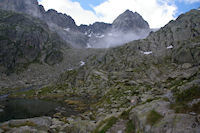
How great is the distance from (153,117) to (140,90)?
43.6 meters

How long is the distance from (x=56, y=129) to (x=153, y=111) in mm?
21046

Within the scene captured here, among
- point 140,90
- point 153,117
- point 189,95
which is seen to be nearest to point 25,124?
point 153,117

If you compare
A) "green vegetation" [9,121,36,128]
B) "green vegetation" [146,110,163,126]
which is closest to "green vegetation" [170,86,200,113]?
"green vegetation" [146,110,163,126]

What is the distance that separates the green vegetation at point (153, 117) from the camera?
545 inches

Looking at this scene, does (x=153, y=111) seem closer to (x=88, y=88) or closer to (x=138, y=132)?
(x=138, y=132)

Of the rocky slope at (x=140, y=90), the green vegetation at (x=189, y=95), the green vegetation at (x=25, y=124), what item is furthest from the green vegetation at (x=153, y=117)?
the green vegetation at (x=25, y=124)

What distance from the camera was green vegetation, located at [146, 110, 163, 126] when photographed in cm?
1384

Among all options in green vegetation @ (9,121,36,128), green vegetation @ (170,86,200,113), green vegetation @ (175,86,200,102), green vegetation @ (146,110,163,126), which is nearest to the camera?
green vegetation @ (170,86,200,113)

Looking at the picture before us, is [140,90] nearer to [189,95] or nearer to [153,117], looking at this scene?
[189,95]

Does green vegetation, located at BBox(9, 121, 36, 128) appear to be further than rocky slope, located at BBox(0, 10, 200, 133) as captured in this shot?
Yes

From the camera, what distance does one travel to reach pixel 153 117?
14.5m

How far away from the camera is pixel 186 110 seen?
1346cm

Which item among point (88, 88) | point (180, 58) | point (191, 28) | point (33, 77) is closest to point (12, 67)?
point (33, 77)

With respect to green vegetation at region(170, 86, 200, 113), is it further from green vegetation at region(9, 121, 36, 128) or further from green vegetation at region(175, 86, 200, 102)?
green vegetation at region(9, 121, 36, 128)
